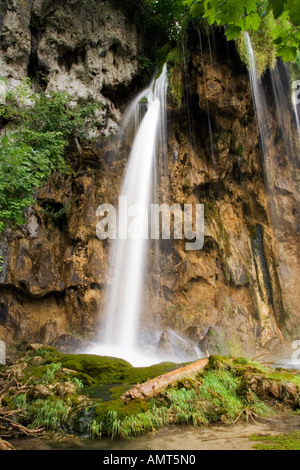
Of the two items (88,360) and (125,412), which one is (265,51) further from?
(125,412)

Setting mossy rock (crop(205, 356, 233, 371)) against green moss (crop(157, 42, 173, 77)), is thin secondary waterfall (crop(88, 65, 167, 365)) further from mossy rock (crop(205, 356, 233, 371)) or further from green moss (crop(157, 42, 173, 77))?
mossy rock (crop(205, 356, 233, 371))

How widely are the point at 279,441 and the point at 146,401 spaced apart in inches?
72.7

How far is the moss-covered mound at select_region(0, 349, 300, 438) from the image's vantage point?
3961 millimetres

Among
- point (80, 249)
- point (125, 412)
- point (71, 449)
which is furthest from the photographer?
point (80, 249)

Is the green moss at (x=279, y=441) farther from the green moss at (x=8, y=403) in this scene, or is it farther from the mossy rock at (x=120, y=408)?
the green moss at (x=8, y=403)

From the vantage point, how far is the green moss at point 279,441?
298 cm

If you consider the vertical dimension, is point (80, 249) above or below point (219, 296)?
above

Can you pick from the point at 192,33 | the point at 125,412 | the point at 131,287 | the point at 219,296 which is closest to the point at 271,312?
the point at 219,296

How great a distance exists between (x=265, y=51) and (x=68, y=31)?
9.45 meters

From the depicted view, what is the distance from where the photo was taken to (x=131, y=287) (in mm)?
12812

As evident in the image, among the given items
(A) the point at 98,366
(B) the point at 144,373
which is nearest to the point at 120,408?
(B) the point at 144,373

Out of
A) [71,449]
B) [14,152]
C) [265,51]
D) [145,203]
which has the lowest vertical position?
[71,449]

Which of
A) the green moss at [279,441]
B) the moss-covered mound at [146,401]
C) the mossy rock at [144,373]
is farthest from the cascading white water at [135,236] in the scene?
the green moss at [279,441]

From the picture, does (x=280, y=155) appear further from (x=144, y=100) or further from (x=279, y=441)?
(x=279, y=441)
